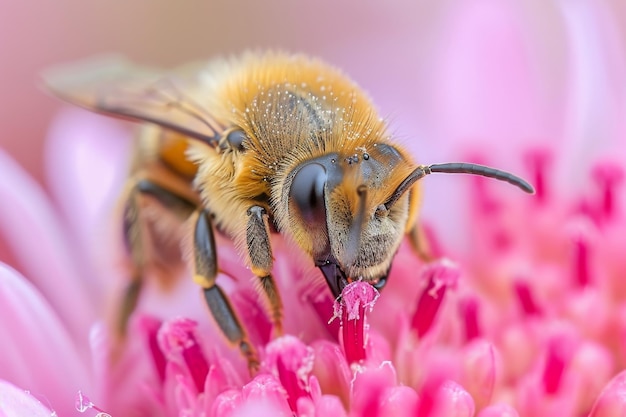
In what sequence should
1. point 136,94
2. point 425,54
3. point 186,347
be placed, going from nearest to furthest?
1. point 186,347
2. point 136,94
3. point 425,54

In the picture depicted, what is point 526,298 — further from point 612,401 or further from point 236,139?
point 236,139

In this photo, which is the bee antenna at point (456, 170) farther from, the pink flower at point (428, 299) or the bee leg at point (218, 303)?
the bee leg at point (218, 303)

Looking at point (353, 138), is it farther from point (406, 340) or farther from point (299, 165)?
point (406, 340)

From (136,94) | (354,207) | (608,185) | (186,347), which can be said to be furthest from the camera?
(608,185)

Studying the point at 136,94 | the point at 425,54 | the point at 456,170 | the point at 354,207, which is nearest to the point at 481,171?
the point at 456,170

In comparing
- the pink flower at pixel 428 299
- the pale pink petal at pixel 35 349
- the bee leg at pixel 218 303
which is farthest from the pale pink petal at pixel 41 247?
the bee leg at pixel 218 303

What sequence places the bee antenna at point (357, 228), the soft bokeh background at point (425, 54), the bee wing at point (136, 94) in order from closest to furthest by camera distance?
the bee antenna at point (357, 228) → the bee wing at point (136, 94) → the soft bokeh background at point (425, 54)

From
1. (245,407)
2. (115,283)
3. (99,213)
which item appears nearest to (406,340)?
(245,407)
